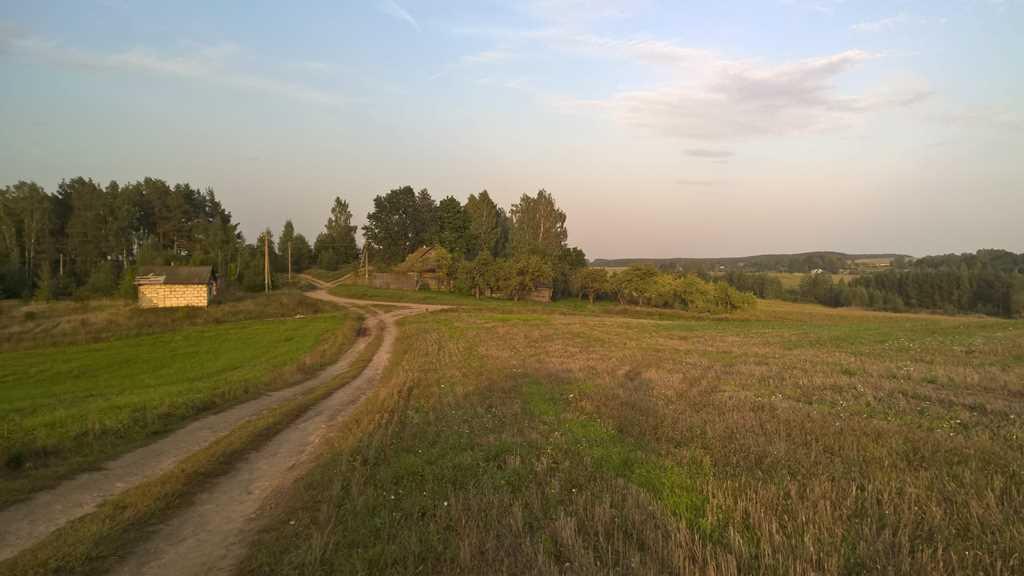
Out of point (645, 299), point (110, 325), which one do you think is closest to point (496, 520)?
point (110, 325)

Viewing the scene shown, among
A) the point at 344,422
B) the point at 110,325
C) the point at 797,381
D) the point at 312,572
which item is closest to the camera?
the point at 312,572

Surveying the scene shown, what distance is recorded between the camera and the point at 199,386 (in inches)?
749

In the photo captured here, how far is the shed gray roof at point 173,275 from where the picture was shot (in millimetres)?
56312

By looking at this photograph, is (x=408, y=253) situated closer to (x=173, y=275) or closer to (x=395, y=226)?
(x=395, y=226)

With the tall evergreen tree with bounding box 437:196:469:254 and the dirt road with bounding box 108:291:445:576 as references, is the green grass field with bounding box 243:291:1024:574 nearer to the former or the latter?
the dirt road with bounding box 108:291:445:576

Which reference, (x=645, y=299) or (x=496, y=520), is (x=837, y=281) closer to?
(x=645, y=299)

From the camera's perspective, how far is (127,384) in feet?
71.3

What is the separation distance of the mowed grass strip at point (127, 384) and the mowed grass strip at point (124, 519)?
208 centimetres

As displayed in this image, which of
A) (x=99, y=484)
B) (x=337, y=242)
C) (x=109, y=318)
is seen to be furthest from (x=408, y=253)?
(x=99, y=484)

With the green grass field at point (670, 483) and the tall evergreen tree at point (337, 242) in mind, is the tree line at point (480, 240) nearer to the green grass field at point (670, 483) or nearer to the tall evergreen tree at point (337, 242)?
the tall evergreen tree at point (337, 242)

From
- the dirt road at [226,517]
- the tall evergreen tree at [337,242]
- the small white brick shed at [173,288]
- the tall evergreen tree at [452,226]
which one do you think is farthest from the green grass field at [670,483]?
the tall evergreen tree at [337,242]

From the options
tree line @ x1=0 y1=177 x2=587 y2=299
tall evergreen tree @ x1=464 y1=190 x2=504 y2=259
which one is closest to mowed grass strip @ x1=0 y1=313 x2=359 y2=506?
tree line @ x1=0 y1=177 x2=587 y2=299

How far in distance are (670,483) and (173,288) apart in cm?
6358

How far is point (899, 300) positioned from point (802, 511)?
407 ft
